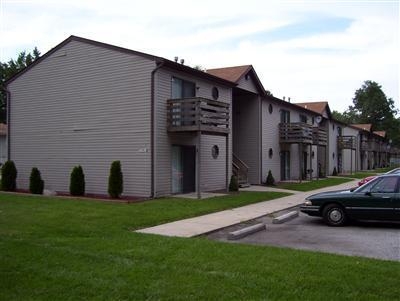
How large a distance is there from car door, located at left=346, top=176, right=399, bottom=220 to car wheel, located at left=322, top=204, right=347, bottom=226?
→ 19 cm

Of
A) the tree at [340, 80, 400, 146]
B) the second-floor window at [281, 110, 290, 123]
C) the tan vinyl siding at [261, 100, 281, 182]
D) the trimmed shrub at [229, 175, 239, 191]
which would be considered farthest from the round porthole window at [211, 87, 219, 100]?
the tree at [340, 80, 400, 146]

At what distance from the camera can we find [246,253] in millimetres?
8141

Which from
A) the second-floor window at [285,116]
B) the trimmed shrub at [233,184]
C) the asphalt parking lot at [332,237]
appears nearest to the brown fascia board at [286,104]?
the second-floor window at [285,116]

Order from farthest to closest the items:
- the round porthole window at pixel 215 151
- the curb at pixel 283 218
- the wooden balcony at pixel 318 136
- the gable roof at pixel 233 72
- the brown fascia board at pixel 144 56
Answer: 1. the wooden balcony at pixel 318 136
2. the gable roof at pixel 233 72
3. the round porthole window at pixel 215 151
4. the brown fascia board at pixel 144 56
5. the curb at pixel 283 218

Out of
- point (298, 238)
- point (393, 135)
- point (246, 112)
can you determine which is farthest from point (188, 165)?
point (393, 135)

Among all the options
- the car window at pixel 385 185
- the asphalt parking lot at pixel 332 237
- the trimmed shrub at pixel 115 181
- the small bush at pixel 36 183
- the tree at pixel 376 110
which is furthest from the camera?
the tree at pixel 376 110

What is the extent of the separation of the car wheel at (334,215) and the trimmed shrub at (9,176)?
46.3 feet

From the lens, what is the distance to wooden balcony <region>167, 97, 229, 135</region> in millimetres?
18641

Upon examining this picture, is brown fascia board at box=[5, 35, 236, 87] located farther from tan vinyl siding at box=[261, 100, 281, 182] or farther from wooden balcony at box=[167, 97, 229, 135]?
tan vinyl siding at box=[261, 100, 281, 182]

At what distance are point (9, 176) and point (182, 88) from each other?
831 centimetres

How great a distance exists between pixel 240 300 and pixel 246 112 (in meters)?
23.3

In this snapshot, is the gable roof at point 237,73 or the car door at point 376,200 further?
the gable roof at point 237,73

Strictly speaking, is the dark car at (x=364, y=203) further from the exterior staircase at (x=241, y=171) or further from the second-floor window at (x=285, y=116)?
the second-floor window at (x=285, y=116)

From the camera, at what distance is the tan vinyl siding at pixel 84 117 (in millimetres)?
18875
